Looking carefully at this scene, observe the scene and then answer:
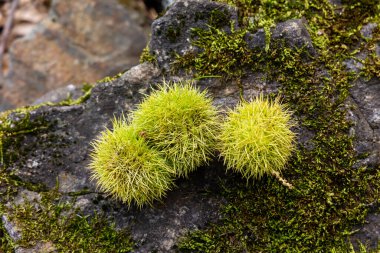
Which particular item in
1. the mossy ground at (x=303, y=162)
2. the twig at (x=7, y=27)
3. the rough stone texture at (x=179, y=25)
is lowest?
the mossy ground at (x=303, y=162)

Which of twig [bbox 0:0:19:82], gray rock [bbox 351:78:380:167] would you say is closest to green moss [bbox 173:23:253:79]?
gray rock [bbox 351:78:380:167]

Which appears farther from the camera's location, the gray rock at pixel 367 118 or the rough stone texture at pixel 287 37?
the rough stone texture at pixel 287 37

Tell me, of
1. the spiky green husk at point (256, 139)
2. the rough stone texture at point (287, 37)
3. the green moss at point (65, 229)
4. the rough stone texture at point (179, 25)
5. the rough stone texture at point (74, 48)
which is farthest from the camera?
the rough stone texture at point (74, 48)

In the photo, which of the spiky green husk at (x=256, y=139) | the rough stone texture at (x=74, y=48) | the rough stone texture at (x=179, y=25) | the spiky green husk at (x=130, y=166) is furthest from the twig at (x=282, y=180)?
the rough stone texture at (x=74, y=48)

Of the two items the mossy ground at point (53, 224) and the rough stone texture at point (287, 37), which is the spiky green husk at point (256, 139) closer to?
the rough stone texture at point (287, 37)

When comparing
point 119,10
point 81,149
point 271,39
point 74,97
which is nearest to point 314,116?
point 271,39

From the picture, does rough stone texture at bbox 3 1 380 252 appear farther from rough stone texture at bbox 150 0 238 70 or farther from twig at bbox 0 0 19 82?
twig at bbox 0 0 19 82
